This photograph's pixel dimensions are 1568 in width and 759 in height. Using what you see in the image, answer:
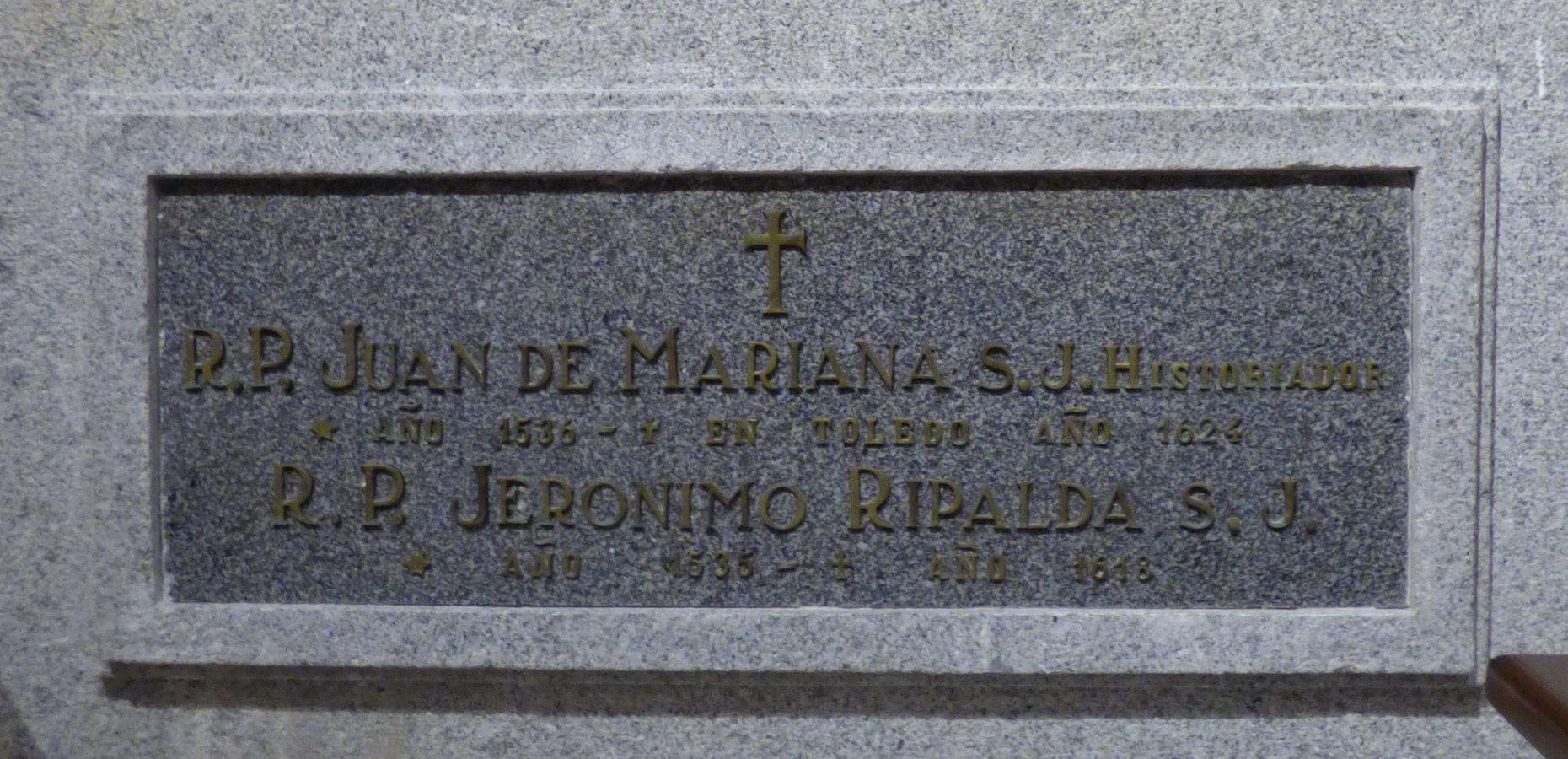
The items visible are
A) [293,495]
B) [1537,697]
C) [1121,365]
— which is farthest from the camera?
[293,495]

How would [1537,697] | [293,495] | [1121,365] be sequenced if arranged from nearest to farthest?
[1537,697] < [1121,365] < [293,495]

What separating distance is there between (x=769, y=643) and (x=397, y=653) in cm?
86

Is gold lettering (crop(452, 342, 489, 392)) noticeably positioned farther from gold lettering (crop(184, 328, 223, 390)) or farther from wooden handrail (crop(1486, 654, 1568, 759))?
wooden handrail (crop(1486, 654, 1568, 759))

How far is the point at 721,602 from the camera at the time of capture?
2.83m

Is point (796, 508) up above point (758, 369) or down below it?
below

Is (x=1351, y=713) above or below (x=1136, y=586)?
below

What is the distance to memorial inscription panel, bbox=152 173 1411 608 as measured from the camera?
108 inches

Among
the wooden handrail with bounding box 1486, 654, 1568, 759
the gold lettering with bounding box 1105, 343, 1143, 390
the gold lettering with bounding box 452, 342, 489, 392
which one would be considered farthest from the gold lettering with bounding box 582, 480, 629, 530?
the wooden handrail with bounding box 1486, 654, 1568, 759

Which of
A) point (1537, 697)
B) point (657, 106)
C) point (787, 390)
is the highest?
point (657, 106)

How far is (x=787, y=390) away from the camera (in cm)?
280

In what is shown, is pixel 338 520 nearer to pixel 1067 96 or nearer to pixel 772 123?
pixel 772 123

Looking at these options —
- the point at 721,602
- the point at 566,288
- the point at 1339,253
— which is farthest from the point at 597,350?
the point at 1339,253

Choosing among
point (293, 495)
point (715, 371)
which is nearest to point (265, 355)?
point (293, 495)

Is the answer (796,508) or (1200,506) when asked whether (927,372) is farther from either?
(1200,506)
